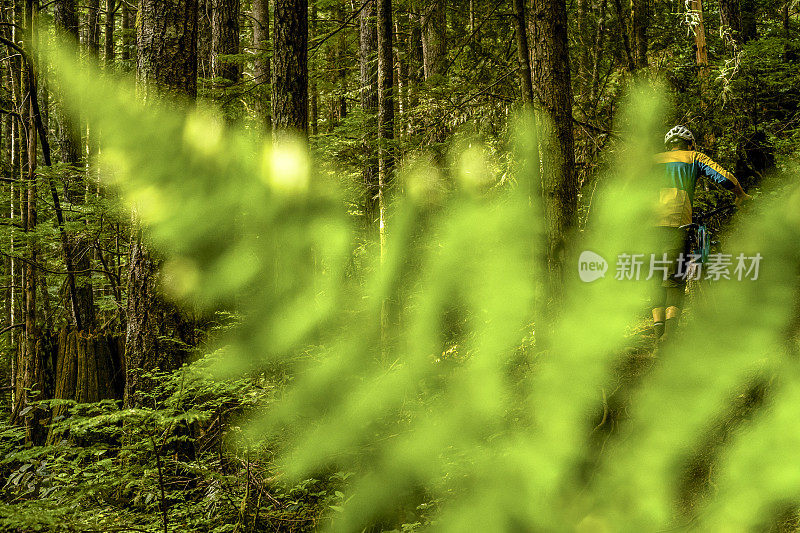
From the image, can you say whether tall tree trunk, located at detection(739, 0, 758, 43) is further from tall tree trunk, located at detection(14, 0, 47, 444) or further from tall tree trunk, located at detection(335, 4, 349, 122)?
tall tree trunk, located at detection(14, 0, 47, 444)

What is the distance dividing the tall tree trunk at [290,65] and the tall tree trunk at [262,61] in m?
1.06

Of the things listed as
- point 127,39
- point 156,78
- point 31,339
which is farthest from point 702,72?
point 127,39

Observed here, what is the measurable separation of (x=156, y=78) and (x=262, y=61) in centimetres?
1299

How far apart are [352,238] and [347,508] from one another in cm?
20

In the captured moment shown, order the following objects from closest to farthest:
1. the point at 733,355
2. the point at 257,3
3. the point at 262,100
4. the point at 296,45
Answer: the point at 733,355 < the point at 296,45 < the point at 262,100 < the point at 257,3

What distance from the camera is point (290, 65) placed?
20.5 ft

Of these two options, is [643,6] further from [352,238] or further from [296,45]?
[352,238]

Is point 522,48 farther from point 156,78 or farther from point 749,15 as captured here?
point 749,15

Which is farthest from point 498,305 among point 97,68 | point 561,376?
point 97,68

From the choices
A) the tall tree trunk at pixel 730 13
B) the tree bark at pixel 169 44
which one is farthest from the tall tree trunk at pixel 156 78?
the tall tree trunk at pixel 730 13

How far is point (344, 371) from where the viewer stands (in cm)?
40

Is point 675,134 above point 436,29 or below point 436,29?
below

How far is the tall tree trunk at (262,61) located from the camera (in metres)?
7.53

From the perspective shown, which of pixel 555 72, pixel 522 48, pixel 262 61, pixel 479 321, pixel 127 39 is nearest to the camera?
pixel 479 321
